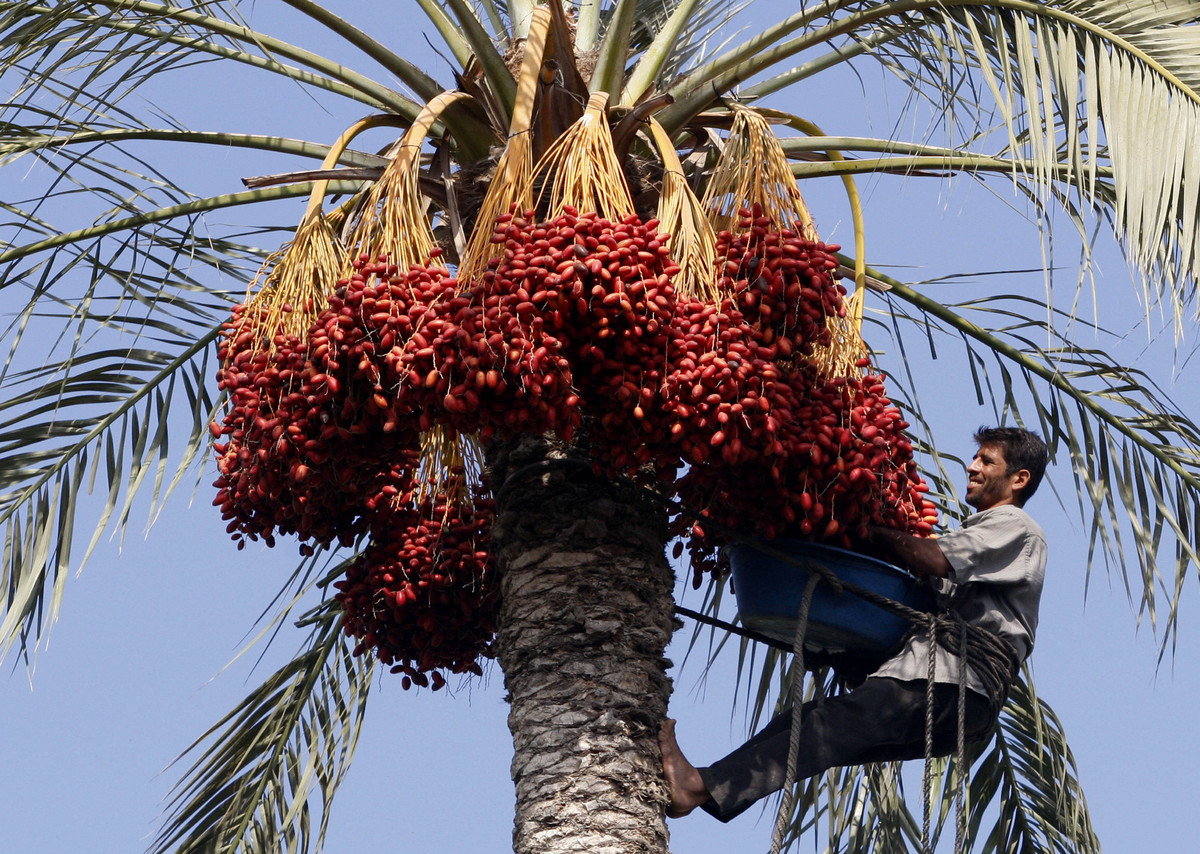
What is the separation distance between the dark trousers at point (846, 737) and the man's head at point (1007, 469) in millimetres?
758

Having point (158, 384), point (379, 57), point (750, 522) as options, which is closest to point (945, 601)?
point (750, 522)

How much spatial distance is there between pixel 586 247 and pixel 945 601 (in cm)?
150

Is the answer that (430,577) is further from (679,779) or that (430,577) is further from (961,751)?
(961,751)

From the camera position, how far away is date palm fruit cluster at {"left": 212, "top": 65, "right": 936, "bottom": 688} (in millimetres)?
3432

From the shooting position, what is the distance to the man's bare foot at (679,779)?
12.2ft

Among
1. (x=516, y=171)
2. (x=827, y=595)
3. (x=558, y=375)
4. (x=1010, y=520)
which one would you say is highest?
(x=516, y=171)

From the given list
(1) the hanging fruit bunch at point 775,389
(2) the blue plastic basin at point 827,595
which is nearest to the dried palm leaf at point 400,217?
(1) the hanging fruit bunch at point 775,389

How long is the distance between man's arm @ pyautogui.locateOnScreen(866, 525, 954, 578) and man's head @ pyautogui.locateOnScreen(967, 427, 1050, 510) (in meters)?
0.71

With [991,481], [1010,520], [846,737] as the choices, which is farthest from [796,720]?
[991,481]

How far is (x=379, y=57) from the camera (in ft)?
14.4

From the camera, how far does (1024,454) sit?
4.74m

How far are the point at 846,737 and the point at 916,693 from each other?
8.9 inches

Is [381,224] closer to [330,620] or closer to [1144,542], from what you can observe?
[330,620]

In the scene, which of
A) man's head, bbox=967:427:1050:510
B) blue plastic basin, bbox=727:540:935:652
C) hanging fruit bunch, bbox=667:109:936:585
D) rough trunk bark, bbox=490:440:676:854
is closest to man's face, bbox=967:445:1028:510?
man's head, bbox=967:427:1050:510
